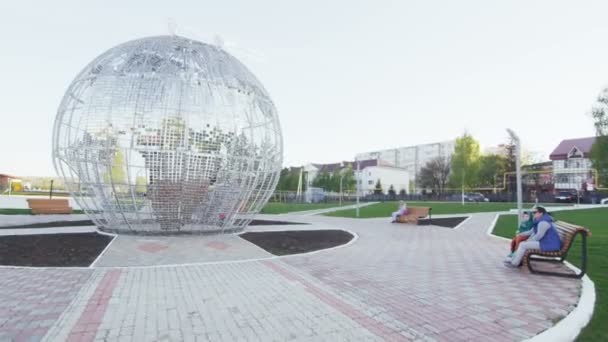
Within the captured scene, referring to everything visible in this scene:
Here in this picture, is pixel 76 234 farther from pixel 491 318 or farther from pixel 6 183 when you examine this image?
pixel 6 183

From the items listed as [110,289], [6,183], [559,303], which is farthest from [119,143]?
[6,183]

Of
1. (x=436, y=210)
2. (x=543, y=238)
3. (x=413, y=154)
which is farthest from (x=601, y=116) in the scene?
(x=413, y=154)

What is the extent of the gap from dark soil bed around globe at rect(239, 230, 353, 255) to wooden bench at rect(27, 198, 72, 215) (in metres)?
12.6

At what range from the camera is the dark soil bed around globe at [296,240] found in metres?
9.89

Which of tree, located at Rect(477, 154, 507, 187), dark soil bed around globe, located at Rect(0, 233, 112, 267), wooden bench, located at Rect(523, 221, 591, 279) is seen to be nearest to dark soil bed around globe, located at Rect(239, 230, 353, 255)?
dark soil bed around globe, located at Rect(0, 233, 112, 267)

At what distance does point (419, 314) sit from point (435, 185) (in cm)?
8029

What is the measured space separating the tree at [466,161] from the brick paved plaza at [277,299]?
119 feet

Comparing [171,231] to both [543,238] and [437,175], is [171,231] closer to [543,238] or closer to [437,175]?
[543,238]

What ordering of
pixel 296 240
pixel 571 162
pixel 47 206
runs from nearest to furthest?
pixel 296 240, pixel 47 206, pixel 571 162

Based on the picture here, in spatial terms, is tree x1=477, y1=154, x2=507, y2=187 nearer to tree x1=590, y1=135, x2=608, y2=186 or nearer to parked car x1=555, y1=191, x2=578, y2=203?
parked car x1=555, y1=191, x2=578, y2=203

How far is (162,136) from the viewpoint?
10.3 m

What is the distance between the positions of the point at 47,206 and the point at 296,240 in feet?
49.4

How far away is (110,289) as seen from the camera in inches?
227

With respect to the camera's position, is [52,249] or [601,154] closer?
[52,249]
